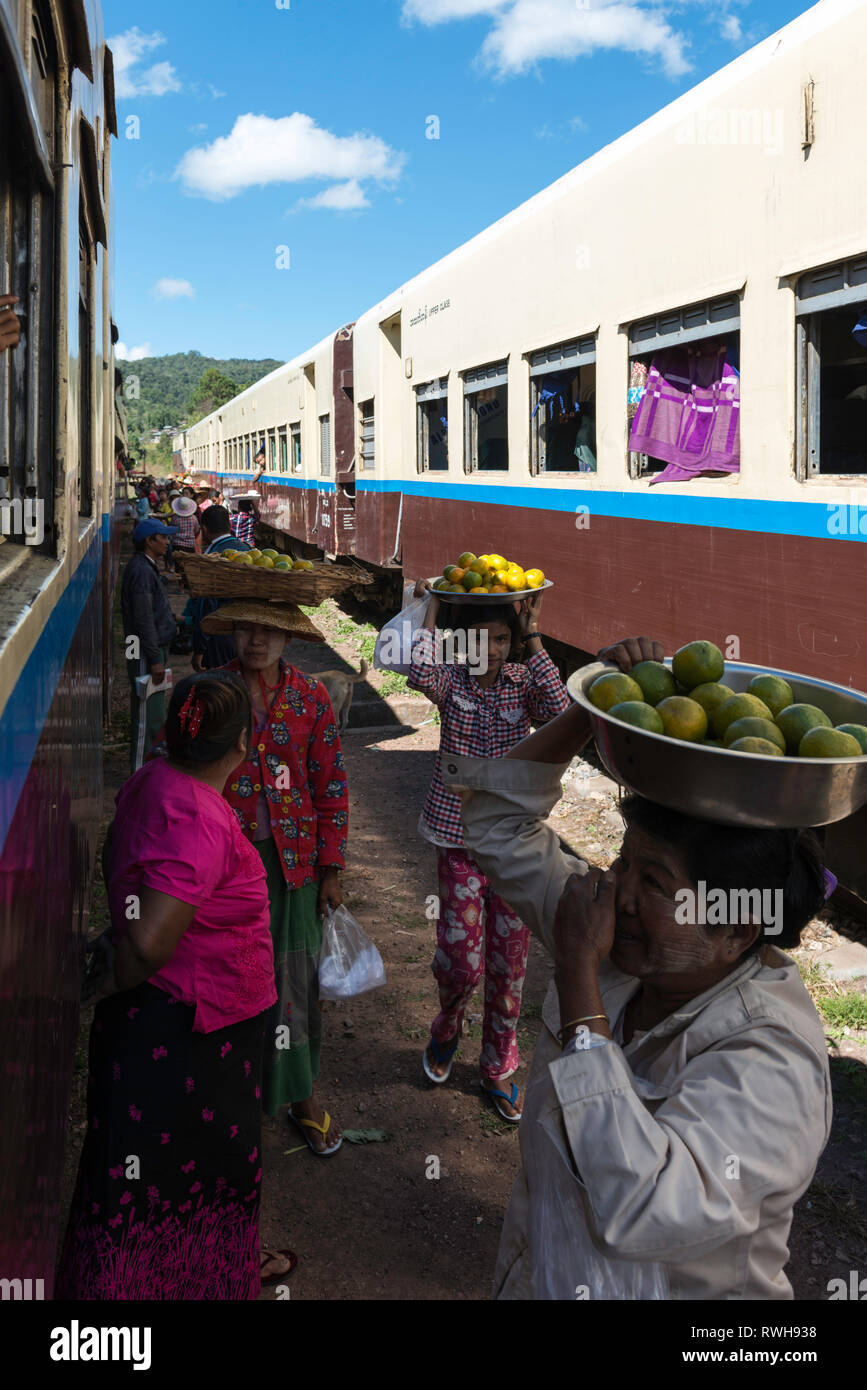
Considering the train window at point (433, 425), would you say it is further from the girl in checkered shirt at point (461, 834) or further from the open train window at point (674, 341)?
the girl in checkered shirt at point (461, 834)

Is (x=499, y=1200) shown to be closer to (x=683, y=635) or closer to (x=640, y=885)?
(x=640, y=885)

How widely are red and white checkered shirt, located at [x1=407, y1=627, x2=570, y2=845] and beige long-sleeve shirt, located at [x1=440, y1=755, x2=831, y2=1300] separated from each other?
194 centimetres

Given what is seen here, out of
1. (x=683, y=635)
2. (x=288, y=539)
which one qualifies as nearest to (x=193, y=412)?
(x=288, y=539)

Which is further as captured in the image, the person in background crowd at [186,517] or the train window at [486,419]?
the person in background crowd at [186,517]

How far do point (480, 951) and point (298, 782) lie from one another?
0.84m

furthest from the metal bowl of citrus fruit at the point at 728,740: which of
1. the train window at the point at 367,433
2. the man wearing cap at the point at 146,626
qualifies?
the train window at the point at 367,433

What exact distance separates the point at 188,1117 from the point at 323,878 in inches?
41.8

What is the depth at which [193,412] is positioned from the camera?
88.4 meters

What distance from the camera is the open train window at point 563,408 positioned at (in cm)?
666

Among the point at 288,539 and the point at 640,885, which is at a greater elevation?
the point at 288,539

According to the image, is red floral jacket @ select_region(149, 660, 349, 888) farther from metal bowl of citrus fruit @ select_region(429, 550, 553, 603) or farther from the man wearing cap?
the man wearing cap

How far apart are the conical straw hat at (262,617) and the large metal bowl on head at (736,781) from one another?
179cm

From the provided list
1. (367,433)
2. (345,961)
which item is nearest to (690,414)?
(345,961)

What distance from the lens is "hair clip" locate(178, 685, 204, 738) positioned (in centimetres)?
230
